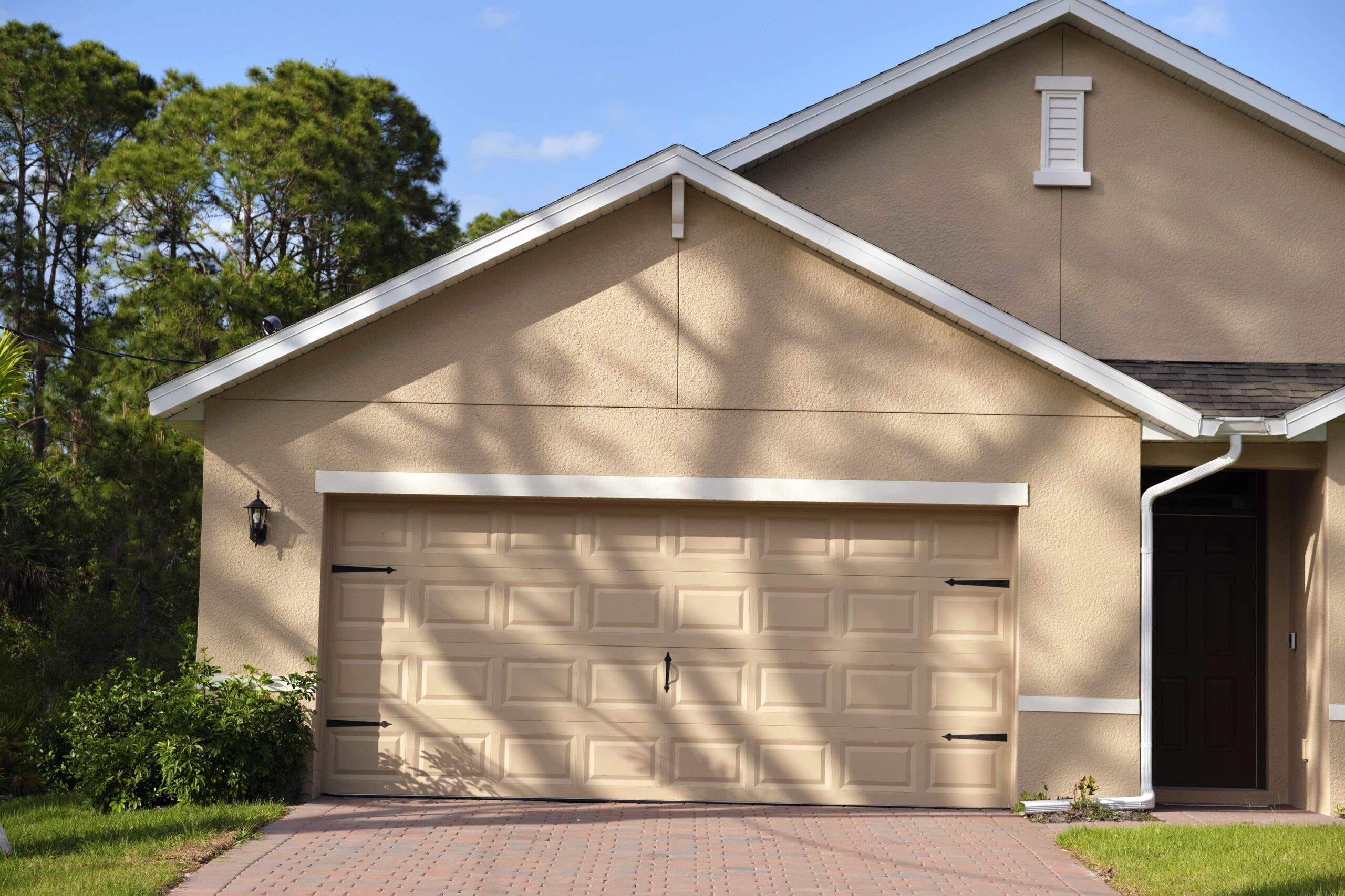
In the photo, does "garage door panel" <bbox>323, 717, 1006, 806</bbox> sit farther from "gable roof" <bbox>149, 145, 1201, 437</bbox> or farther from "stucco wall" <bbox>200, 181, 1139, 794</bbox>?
"gable roof" <bbox>149, 145, 1201, 437</bbox>

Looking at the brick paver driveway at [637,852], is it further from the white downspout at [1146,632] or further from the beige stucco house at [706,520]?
the white downspout at [1146,632]

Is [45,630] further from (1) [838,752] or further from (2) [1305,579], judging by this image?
(2) [1305,579]

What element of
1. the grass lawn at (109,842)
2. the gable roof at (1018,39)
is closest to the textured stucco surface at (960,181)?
the gable roof at (1018,39)

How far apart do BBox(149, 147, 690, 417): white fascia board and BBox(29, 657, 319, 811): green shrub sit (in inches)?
81.9

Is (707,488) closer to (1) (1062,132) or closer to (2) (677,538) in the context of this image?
(2) (677,538)

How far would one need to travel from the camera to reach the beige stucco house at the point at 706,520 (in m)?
9.50

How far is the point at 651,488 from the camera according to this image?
961 cm

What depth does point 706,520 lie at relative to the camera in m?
9.83

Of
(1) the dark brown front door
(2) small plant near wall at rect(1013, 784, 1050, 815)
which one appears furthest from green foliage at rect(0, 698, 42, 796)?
(1) the dark brown front door

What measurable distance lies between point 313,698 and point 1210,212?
868 cm

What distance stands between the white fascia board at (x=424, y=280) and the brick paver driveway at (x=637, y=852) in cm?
323

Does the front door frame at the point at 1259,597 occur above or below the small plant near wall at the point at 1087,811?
above

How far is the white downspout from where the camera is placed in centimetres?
932

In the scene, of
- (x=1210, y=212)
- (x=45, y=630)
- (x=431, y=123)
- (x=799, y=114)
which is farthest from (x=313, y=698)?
(x=431, y=123)
